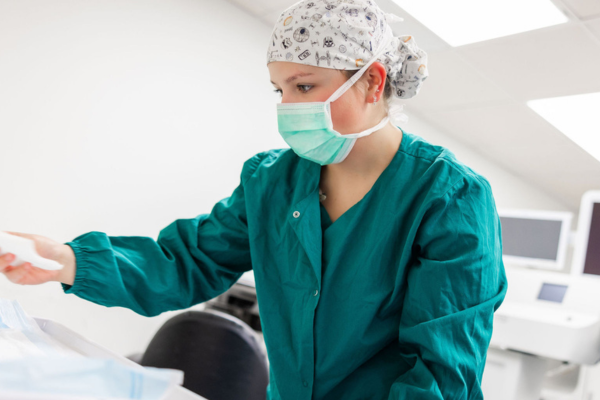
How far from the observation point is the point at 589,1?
2059mm

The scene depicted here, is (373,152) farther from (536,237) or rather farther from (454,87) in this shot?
(454,87)

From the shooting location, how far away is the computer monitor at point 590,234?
251 cm

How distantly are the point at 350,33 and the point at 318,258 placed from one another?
1.47 feet

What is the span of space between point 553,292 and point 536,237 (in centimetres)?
35

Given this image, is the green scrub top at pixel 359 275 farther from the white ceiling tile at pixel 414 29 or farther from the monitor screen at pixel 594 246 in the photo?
the monitor screen at pixel 594 246

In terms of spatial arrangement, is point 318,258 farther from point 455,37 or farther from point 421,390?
point 455,37

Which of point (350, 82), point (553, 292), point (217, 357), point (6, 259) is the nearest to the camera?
point (6, 259)

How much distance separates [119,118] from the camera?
2271mm

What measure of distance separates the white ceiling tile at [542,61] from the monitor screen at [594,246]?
754mm

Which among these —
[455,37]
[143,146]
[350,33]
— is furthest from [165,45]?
[350,33]

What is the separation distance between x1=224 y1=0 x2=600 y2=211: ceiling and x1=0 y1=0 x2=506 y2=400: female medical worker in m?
1.61


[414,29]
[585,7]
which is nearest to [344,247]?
[585,7]

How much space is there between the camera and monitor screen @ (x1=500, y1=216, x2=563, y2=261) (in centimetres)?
283

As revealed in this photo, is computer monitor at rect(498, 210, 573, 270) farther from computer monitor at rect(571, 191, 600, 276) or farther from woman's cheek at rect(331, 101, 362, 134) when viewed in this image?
woman's cheek at rect(331, 101, 362, 134)
